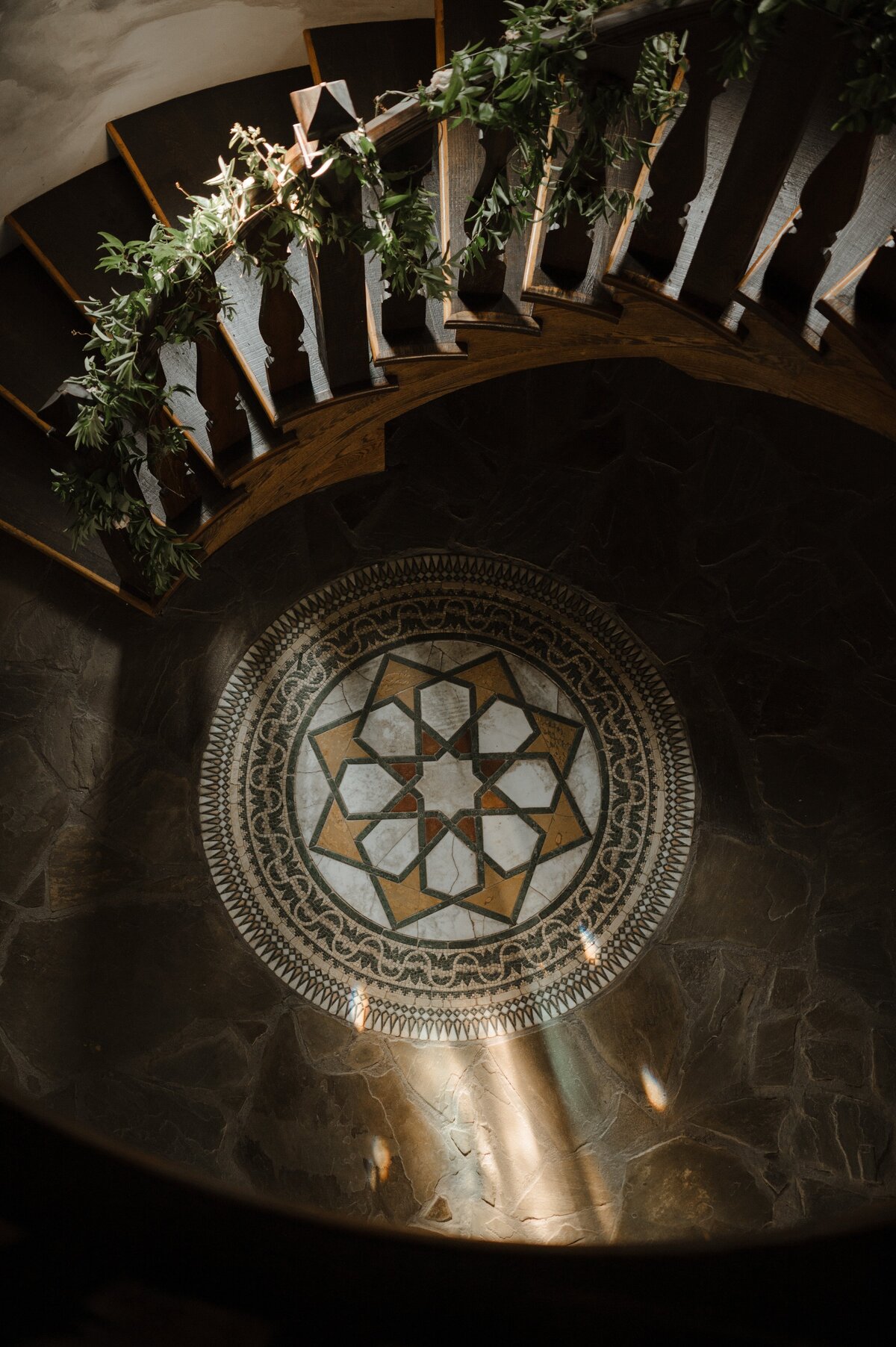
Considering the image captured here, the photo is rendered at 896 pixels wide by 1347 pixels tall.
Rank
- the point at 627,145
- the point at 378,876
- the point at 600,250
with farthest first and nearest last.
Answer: the point at 378,876 → the point at 600,250 → the point at 627,145

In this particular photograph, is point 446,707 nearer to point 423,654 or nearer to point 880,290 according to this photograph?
point 423,654

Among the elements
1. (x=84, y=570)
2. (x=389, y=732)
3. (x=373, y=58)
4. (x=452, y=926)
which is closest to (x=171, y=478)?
(x=84, y=570)

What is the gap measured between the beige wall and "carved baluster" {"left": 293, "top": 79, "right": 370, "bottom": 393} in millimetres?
940

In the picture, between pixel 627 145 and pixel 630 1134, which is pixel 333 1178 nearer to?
pixel 630 1134

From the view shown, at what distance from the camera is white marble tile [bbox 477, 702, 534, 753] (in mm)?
3512

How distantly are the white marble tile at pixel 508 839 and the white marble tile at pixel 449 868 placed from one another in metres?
0.08

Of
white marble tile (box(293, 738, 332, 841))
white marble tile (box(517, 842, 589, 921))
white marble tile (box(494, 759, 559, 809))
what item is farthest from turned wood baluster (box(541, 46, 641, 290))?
white marble tile (box(517, 842, 589, 921))

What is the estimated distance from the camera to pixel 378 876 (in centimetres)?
339

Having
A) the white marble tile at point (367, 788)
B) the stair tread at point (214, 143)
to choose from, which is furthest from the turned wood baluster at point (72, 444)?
the white marble tile at point (367, 788)

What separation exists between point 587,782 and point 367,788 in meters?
0.78

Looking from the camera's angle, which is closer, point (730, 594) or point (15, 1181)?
point (15, 1181)

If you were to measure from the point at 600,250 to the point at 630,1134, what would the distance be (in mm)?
2694

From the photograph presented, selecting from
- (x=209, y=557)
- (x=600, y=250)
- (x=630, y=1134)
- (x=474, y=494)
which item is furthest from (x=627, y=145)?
(x=630, y=1134)

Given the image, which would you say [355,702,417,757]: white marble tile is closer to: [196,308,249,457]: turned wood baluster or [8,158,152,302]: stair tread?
[196,308,249,457]: turned wood baluster
